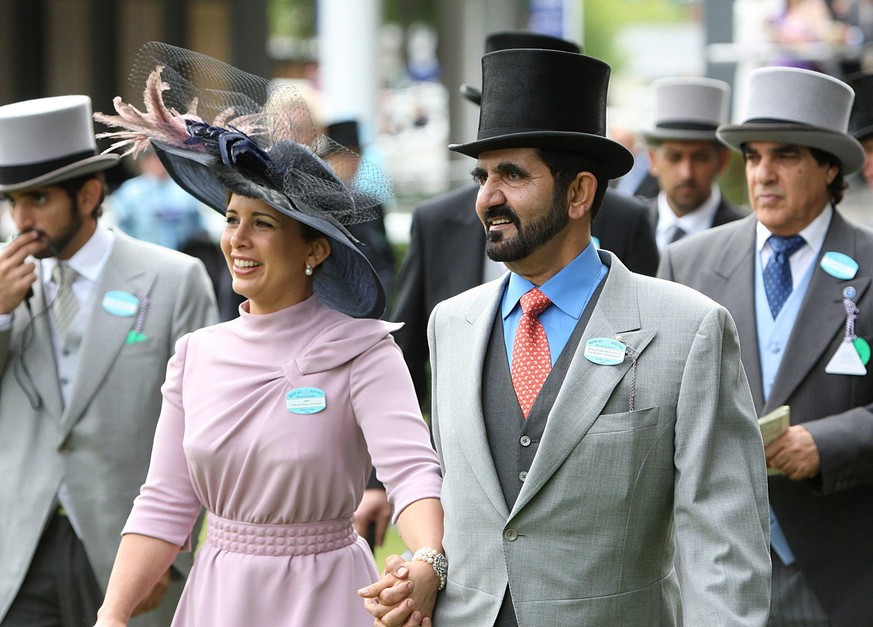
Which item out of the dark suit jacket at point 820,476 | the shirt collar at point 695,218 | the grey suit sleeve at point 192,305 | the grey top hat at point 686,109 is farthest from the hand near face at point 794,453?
the grey top hat at point 686,109

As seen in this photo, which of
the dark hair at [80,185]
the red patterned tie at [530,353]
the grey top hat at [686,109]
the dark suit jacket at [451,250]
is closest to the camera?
the red patterned tie at [530,353]

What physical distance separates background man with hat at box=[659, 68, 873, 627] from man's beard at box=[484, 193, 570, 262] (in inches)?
61.7

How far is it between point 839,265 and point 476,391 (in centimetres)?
209

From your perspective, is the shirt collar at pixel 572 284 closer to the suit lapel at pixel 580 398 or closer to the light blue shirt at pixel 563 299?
the light blue shirt at pixel 563 299

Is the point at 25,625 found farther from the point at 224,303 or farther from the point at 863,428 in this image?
the point at 224,303

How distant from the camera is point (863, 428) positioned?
4910 mm

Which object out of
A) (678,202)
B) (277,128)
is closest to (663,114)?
(678,202)

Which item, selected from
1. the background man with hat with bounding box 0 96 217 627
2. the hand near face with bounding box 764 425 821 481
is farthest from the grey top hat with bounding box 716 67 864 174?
the background man with hat with bounding box 0 96 217 627

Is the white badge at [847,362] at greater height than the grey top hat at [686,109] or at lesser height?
lesser

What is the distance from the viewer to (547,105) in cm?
365

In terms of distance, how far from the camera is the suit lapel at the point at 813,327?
16.6ft

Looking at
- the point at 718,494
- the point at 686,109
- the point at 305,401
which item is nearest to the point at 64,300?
the point at 305,401

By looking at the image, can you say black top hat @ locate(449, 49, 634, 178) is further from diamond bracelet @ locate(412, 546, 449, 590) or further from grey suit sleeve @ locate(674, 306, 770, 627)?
diamond bracelet @ locate(412, 546, 449, 590)

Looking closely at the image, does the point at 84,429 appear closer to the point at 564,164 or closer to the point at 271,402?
the point at 271,402
